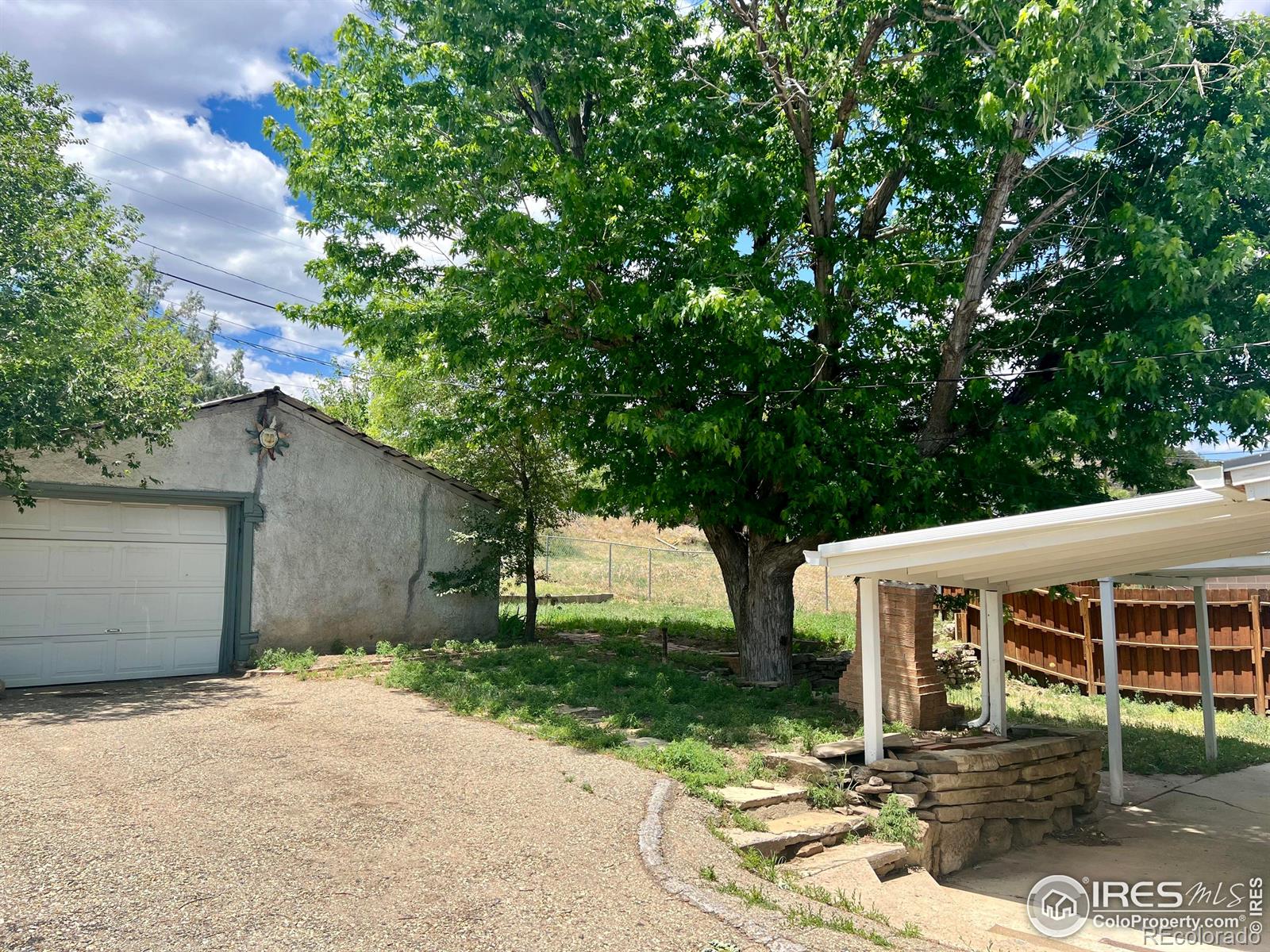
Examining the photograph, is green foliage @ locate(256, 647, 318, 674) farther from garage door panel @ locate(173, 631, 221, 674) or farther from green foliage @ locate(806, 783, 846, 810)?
green foliage @ locate(806, 783, 846, 810)

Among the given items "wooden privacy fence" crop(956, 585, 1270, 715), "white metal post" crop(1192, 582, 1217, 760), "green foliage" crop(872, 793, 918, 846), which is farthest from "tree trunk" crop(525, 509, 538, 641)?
"white metal post" crop(1192, 582, 1217, 760)

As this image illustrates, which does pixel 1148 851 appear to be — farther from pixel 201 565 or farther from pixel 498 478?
pixel 201 565

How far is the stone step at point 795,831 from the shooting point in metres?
5.71

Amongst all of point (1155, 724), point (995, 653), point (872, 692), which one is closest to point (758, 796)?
point (872, 692)

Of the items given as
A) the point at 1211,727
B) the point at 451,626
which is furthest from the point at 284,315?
the point at 1211,727

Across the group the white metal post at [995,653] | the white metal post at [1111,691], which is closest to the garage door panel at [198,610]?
the white metal post at [995,653]

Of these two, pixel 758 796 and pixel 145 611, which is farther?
pixel 145 611

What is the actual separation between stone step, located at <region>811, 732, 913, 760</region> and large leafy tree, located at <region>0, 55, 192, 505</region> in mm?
8785

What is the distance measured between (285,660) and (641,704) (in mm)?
5554

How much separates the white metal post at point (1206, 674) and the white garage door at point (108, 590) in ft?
41.7

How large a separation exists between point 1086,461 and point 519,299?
7313mm

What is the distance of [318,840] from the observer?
527 cm

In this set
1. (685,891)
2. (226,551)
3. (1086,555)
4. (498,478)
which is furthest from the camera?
(498,478)

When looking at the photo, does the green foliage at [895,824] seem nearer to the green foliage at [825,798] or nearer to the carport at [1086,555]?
the green foliage at [825,798]
